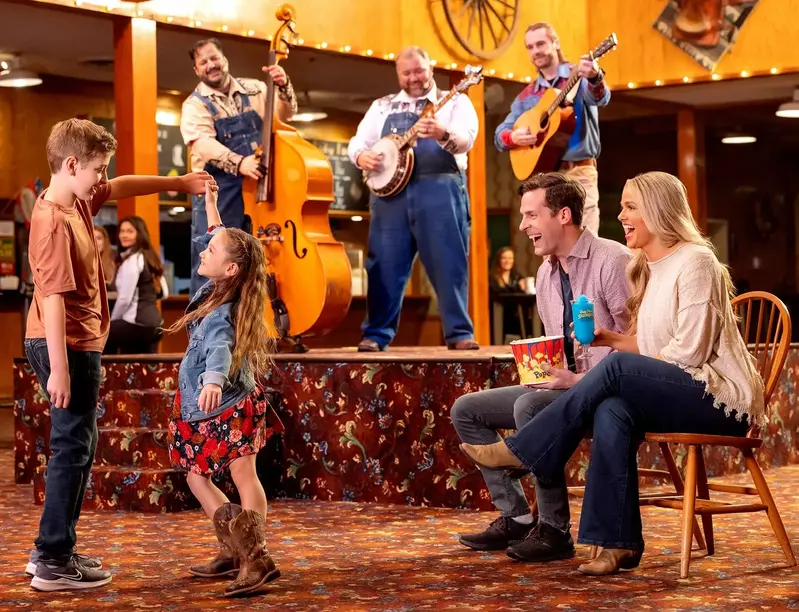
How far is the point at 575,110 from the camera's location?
18.8 feet

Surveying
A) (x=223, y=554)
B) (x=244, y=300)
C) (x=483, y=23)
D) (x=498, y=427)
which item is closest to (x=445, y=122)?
(x=498, y=427)

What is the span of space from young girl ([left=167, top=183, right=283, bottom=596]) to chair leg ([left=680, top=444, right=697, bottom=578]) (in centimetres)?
107

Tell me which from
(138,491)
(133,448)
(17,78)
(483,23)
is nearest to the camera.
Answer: (138,491)

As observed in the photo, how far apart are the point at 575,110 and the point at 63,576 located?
3.42 meters

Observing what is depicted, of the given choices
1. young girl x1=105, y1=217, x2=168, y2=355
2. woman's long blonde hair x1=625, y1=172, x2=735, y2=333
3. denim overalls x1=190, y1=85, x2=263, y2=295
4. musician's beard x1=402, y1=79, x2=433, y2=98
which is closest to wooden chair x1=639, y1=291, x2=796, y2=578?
woman's long blonde hair x1=625, y1=172, x2=735, y2=333

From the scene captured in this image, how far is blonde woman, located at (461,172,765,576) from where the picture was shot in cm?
320

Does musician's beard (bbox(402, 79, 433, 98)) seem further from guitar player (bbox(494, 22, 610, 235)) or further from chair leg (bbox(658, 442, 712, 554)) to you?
chair leg (bbox(658, 442, 712, 554))

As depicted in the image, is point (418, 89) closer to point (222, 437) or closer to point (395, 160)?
point (395, 160)

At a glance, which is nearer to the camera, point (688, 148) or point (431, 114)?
point (431, 114)

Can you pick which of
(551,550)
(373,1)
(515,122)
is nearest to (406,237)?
(515,122)

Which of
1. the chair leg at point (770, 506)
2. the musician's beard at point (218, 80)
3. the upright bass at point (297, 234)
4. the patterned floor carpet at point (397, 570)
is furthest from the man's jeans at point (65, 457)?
the musician's beard at point (218, 80)

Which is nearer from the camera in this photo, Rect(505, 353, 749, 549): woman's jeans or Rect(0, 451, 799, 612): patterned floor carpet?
Rect(0, 451, 799, 612): patterned floor carpet

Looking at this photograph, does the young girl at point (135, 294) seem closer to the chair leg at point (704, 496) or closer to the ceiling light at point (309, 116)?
the chair leg at point (704, 496)

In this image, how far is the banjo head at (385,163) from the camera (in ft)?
18.6
